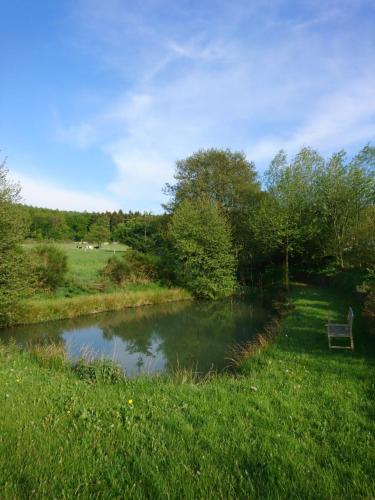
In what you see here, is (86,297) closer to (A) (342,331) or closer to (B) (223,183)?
(A) (342,331)

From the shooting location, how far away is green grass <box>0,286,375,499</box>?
305 centimetres

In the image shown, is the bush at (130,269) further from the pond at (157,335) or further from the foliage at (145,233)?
the foliage at (145,233)

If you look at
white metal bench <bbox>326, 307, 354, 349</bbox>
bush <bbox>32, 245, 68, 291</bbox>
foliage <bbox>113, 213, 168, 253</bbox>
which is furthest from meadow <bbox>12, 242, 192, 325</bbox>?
white metal bench <bbox>326, 307, 354, 349</bbox>

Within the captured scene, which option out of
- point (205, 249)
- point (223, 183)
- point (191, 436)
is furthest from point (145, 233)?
point (191, 436)

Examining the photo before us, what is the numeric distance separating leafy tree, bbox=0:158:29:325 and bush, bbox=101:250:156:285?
33.6 feet

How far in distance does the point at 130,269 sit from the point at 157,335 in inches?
462

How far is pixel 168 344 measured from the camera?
14.2 m

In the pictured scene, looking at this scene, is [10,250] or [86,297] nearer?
[10,250]

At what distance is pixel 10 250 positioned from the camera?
50.2ft

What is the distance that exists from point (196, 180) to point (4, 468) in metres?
33.7

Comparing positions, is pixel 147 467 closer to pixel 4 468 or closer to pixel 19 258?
pixel 4 468

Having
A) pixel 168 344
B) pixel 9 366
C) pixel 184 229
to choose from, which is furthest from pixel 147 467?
pixel 184 229

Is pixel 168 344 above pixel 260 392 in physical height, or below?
below

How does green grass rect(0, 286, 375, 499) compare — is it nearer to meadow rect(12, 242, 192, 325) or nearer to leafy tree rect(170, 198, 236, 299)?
meadow rect(12, 242, 192, 325)
